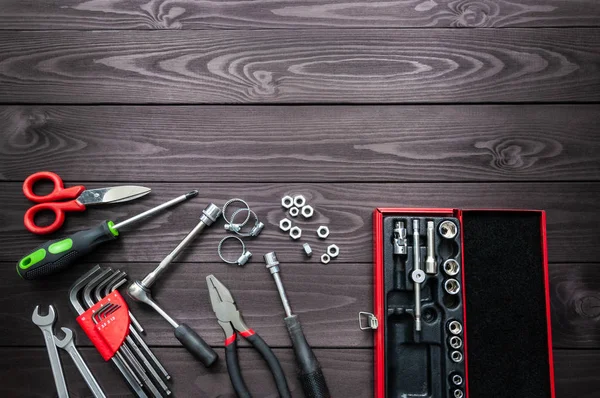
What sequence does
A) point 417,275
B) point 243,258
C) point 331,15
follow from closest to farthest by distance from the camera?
point 417,275 < point 243,258 < point 331,15

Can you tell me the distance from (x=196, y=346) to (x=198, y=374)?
0.11m

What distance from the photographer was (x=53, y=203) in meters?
1.30

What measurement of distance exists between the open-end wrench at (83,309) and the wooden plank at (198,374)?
0.07 meters

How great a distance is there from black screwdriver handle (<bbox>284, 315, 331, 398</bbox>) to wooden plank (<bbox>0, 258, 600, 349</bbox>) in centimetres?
6

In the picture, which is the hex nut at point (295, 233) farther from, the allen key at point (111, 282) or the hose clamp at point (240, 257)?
the allen key at point (111, 282)

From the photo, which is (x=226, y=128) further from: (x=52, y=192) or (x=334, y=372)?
(x=334, y=372)

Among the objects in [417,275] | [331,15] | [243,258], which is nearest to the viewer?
[417,275]

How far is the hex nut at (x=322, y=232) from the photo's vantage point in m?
1.30

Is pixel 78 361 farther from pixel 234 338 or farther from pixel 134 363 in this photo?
pixel 234 338

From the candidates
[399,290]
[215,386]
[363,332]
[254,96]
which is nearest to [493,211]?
[399,290]

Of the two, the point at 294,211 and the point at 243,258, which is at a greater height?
the point at 294,211

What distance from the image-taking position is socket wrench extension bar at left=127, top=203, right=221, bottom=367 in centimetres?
121

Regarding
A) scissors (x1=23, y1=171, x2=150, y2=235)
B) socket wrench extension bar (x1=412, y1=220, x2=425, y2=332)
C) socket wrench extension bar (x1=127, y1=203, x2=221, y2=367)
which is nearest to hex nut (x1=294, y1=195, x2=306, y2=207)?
socket wrench extension bar (x1=127, y1=203, x2=221, y2=367)

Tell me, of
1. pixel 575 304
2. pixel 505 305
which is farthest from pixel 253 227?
pixel 575 304
